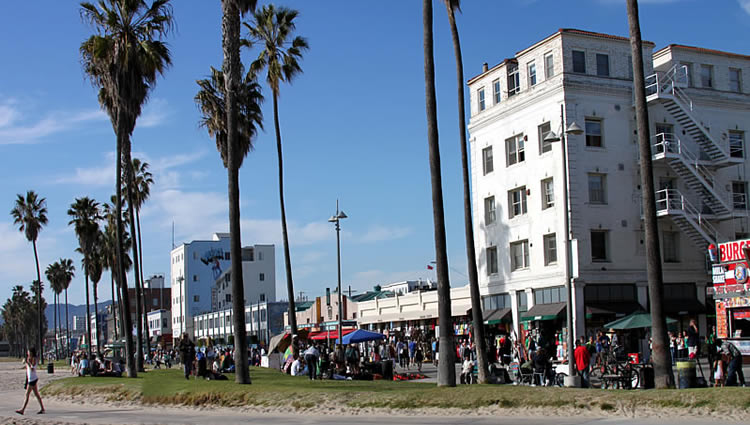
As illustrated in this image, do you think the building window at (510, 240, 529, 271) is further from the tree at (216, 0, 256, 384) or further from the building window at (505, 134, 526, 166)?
the tree at (216, 0, 256, 384)

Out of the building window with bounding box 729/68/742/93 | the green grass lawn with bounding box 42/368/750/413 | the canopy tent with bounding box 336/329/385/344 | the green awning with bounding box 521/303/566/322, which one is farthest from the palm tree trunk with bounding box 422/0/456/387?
the building window with bounding box 729/68/742/93

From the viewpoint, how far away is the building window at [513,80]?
157 ft

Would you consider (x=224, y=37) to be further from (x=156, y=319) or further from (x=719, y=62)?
(x=156, y=319)

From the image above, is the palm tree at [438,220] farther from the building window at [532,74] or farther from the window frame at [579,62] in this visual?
the building window at [532,74]

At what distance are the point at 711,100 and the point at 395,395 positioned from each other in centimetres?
3344

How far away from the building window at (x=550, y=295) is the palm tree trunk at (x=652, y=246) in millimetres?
22129

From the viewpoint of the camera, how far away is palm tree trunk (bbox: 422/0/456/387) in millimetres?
23516

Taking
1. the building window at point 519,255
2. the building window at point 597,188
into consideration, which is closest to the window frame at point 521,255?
the building window at point 519,255

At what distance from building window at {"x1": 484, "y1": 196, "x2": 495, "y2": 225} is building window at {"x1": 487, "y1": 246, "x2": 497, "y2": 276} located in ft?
5.31

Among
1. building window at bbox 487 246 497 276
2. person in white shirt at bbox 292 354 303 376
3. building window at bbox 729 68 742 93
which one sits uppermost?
building window at bbox 729 68 742 93

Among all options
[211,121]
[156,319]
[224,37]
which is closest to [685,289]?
[211,121]

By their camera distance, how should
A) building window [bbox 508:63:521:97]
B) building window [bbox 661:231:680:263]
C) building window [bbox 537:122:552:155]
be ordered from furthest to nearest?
building window [bbox 508:63:521:97]
building window [bbox 537:122:552:155]
building window [bbox 661:231:680:263]

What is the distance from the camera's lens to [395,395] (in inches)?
821

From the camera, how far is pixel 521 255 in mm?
47406
